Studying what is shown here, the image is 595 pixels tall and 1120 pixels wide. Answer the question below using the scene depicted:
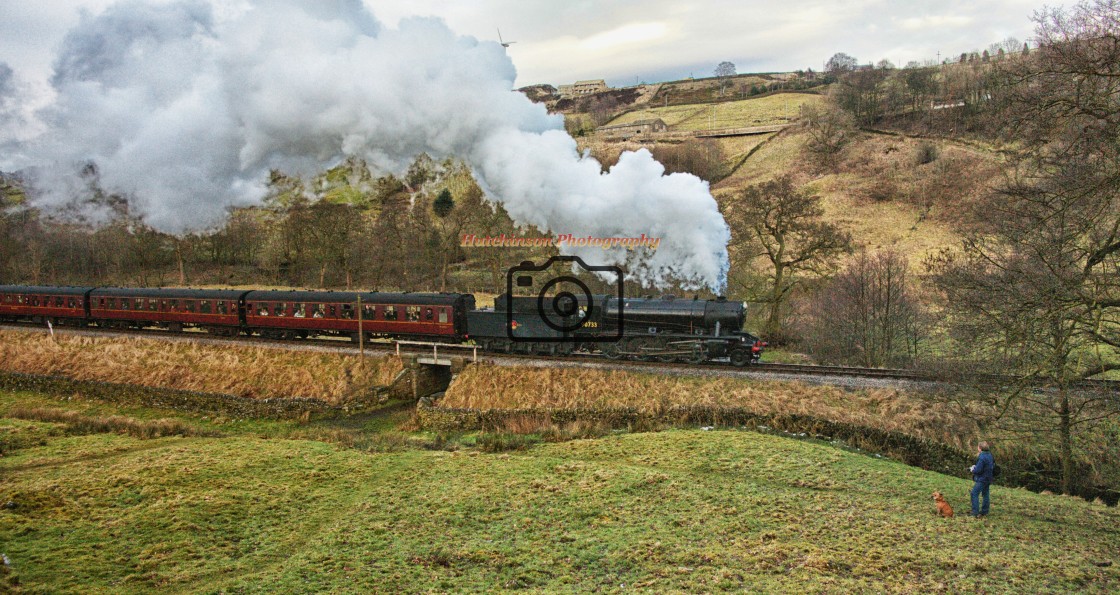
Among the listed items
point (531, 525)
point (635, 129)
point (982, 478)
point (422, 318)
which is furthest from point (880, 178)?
point (531, 525)

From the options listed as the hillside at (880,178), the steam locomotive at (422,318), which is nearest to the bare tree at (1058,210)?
the steam locomotive at (422,318)

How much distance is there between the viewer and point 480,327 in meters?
26.5

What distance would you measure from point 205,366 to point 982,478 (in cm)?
2867

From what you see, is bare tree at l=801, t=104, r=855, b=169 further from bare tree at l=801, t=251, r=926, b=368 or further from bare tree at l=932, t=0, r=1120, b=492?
bare tree at l=932, t=0, r=1120, b=492

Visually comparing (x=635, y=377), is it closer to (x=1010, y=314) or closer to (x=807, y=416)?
(x=807, y=416)

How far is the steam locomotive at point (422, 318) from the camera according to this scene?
2297 cm

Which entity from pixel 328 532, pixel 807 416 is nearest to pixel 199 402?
pixel 328 532

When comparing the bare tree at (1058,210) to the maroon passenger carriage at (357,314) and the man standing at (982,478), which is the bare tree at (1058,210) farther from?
the maroon passenger carriage at (357,314)

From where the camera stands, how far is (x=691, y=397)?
21109mm

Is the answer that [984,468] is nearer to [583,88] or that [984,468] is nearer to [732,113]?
[732,113]

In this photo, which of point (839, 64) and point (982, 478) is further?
point (839, 64)

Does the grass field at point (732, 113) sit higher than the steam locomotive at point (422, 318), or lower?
higher

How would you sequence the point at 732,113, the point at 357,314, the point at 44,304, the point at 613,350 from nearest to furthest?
the point at 613,350
the point at 357,314
the point at 44,304
the point at 732,113

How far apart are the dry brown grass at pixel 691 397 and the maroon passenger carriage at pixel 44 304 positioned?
1024 inches
